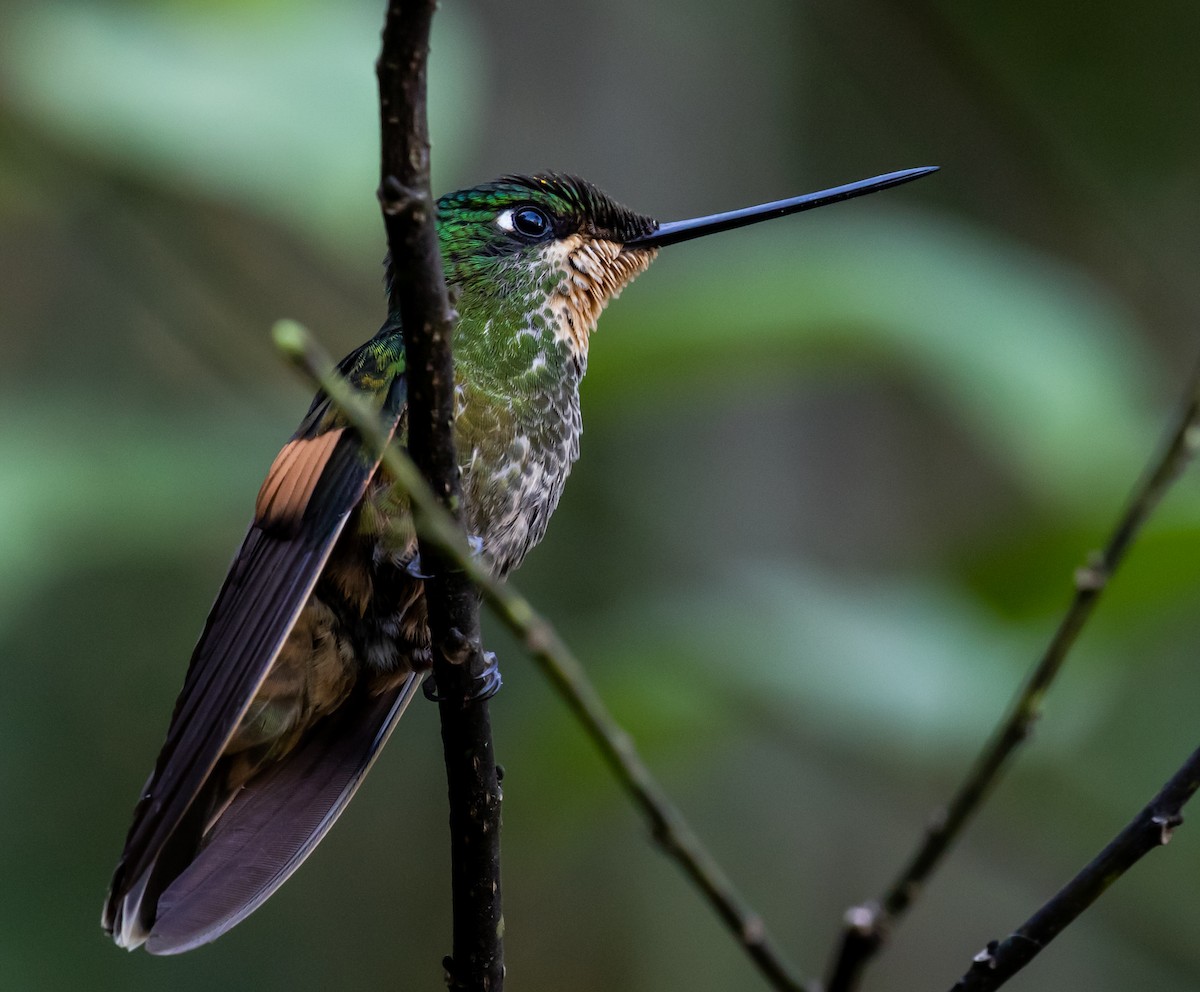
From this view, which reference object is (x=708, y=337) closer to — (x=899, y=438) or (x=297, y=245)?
(x=297, y=245)

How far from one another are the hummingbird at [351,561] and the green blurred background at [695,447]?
203 mm

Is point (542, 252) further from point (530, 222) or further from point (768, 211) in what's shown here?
point (768, 211)

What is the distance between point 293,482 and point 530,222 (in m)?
0.80

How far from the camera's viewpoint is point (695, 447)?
5.38 m

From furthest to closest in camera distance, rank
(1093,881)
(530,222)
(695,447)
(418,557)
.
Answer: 1. (695,447)
2. (530,222)
3. (418,557)
4. (1093,881)

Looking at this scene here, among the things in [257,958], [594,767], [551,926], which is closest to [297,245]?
[594,767]

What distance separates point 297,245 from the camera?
168 inches

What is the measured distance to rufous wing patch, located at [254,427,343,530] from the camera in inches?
90.7

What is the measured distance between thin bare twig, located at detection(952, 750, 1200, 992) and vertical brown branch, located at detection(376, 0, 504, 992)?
28.3 inches

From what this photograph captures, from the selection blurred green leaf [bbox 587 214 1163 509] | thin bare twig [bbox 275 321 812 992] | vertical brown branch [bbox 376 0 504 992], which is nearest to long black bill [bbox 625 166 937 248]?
blurred green leaf [bbox 587 214 1163 509]

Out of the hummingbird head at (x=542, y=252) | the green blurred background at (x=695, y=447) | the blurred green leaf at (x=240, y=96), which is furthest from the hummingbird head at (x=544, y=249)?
the blurred green leaf at (x=240, y=96)

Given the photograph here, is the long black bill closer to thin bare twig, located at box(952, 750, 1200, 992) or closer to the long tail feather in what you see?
the long tail feather

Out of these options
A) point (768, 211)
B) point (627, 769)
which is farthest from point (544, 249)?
point (627, 769)

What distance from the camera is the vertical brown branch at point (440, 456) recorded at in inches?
54.7
